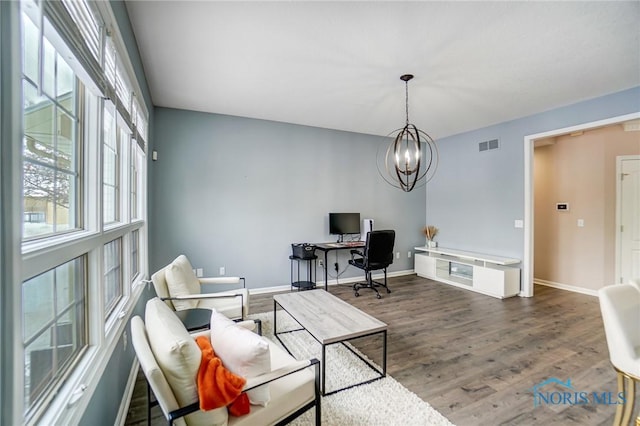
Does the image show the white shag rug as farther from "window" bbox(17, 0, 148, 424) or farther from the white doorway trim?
the white doorway trim

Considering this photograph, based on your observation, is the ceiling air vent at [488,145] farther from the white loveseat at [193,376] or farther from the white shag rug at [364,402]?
the white loveseat at [193,376]

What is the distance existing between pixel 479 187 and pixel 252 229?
407 centimetres

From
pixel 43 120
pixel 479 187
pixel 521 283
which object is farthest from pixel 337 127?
pixel 43 120

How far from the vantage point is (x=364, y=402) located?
6.39 feet

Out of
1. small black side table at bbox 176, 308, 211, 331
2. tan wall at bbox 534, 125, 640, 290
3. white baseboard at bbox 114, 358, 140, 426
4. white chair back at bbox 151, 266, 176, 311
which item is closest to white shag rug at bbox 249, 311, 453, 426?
small black side table at bbox 176, 308, 211, 331

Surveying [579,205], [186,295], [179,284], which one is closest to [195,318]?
[186,295]

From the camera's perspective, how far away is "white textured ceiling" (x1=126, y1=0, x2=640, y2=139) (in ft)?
6.84

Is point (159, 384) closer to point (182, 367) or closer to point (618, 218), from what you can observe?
point (182, 367)

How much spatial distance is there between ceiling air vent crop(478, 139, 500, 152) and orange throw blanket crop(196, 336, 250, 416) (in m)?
5.20

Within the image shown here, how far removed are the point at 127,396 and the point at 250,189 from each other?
118 inches

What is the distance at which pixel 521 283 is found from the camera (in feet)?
14.4

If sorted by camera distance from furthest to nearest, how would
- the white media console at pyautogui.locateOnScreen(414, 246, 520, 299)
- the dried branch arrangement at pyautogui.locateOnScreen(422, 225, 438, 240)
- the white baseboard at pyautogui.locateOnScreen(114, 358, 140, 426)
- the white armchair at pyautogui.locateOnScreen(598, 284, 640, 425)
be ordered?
the dried branch arrangement at pyautogui.locateOnScreen(422, 225, 438, 240), the white media console at pyautogui.locateOnScreen(414, 246, 520, 299), the white baseboard at pyautogui.locateOnScreen(114, 358, 140, 426), the white armchair at pyautogui.locateOnScreen(598, 284, 640, 425)

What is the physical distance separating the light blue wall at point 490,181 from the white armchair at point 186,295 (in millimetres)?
4302

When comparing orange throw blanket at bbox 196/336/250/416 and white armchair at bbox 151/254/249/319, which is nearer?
orange throw blanket at bbox 196/336/250/416
